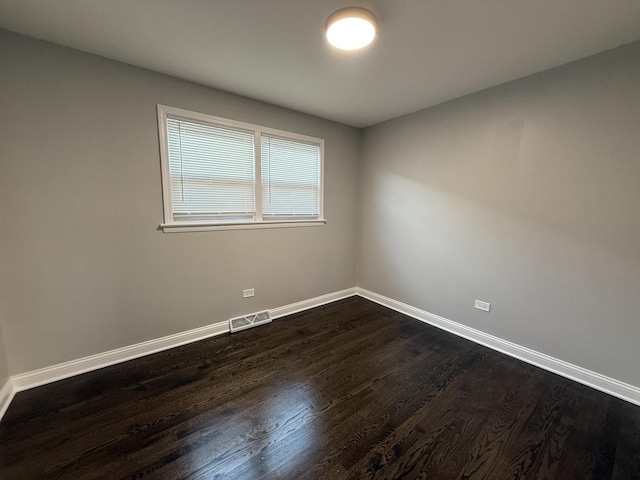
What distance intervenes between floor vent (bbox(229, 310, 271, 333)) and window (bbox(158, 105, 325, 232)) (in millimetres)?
1050

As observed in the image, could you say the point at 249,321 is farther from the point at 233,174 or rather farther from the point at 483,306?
the point at 483,306

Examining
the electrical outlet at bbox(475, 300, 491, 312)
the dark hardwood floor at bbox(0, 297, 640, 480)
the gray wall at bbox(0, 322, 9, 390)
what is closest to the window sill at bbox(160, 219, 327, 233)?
the dark hardwood floor at bbox(0, 297, 640, 480)

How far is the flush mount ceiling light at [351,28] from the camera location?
59.2 inches

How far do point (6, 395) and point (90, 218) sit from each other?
1.33 m

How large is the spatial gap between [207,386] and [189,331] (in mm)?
808

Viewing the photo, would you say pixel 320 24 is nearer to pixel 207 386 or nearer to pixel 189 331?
pixel 207 386

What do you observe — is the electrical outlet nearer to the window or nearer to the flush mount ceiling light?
the window

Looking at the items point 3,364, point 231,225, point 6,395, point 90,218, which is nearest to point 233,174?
point 231,225

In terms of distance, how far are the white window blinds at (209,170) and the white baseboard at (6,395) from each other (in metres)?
1.62

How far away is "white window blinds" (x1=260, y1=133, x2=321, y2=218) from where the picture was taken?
3.02 m

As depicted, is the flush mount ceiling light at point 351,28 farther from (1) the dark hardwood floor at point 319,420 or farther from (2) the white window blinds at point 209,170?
(1) the dark hardwood floor at point 319,420

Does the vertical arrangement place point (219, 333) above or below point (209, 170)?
below

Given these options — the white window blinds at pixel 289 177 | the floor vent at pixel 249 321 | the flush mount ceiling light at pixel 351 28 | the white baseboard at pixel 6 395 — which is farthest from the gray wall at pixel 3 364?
the flush mount ceiling light at pixel 351 28

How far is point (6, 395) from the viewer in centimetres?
181
